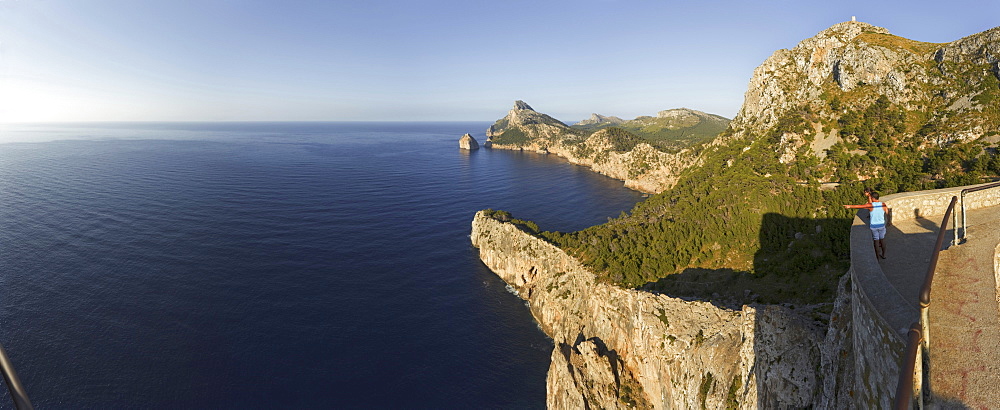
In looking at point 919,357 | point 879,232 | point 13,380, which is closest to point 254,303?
point 13,380

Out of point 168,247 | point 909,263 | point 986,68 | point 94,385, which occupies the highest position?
point 986,68

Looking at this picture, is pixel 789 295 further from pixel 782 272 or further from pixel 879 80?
pixel 879 80

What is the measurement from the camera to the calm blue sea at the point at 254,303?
50.6m

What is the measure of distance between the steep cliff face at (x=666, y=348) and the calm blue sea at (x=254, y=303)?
22.2 ft

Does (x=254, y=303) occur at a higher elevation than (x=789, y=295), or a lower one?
lower

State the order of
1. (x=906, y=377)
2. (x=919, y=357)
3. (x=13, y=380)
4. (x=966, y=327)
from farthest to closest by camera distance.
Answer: (x=966, y=327) → (x=919, y=357) → (x=906, y=377) → (x=13, y=380)

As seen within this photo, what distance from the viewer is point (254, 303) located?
218 ft

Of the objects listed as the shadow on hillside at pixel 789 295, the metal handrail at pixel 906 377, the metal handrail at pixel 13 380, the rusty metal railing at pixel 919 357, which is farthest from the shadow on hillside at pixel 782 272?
the metal handrail at pixel 13 380

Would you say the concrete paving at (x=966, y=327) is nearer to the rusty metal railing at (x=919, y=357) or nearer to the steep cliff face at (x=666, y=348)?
the rusty metal railing at (x=919, y=357)

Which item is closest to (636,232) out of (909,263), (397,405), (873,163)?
(873,163)

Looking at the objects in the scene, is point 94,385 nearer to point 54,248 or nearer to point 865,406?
point 54,248

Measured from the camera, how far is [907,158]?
53844 millimetres

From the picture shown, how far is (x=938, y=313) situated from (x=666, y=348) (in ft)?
113

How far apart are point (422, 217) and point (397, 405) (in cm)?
7089
